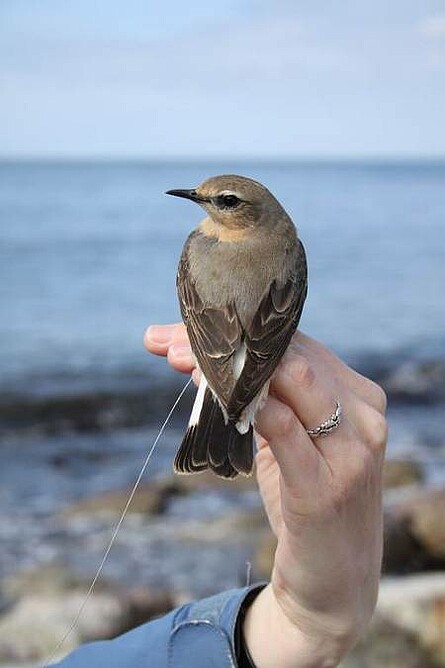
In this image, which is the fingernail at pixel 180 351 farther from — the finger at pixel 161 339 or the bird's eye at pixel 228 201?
the bird's eye at pixel 228 201

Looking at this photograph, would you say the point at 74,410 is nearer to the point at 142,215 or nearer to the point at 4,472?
the point at 4,472

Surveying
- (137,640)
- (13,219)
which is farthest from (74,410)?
(13,219)

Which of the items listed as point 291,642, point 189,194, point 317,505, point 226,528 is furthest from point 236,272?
point 226,528

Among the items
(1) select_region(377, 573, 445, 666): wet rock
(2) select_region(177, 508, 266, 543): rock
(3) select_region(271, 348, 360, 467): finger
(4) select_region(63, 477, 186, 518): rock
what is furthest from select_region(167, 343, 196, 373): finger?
(4) select_region(63, 477, 186, 518): rock

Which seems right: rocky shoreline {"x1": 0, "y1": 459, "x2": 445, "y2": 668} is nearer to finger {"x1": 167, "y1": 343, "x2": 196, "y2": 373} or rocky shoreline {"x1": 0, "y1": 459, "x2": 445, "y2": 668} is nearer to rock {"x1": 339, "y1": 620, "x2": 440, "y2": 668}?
rock {"x1": 339, "y1": 620, "x2": 440, "y2": 668}

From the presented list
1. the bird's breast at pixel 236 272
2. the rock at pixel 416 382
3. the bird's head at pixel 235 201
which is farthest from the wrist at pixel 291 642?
the rock at pixel 416 382

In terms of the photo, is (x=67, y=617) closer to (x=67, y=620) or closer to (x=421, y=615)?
(x=67, y=620)
